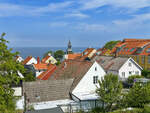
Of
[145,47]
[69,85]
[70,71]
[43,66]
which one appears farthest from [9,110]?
[145,47]

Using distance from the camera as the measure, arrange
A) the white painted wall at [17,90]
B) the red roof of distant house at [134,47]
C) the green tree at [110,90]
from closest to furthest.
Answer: the green tree at [110,90] < the white painted wall at [17,90] < the red roof of distant house at [134,47]

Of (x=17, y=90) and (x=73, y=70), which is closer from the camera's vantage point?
(x=17, y=90)

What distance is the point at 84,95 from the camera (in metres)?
25.7

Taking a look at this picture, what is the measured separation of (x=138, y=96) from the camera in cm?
2073

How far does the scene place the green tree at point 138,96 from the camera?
20.4m

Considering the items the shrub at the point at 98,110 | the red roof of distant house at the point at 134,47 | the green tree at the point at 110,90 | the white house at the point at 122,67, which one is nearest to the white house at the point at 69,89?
the shrub at the point at 98,110

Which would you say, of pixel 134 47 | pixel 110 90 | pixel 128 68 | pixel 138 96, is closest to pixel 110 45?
pixel 134 47

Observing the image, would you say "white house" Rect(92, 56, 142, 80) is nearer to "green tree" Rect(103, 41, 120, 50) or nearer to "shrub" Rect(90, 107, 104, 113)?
"shrub" Rect(90, 107, 104, 113)

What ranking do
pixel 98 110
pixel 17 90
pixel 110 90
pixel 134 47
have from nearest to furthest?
1. pixel 110 90
2. pixel 98 110
3. pixel 17 90
4. pixel 134 47

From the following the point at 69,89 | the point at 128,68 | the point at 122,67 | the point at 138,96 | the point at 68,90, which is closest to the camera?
the point at 138,96

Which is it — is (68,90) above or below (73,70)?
below

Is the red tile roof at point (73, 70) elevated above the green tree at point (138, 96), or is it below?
above

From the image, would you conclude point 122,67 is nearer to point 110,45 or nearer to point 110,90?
point 110,90

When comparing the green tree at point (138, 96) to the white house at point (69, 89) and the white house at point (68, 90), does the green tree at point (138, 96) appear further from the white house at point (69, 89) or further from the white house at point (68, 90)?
the white house at point (68, 90)
